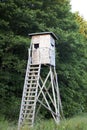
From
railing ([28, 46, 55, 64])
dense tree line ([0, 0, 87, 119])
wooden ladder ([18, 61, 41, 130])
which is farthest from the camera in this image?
dense tree line ([0, 0, 87, 119])

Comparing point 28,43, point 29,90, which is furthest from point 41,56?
point 28,43

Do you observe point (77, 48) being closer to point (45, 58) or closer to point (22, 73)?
point (22, 73)

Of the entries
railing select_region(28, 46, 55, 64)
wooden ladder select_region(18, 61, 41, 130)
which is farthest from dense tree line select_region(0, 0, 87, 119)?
railing select_region(28, 46, 55, 64)

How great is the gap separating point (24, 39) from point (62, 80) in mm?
5132

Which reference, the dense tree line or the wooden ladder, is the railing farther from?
the dense tree line

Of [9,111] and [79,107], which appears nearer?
[9,111]

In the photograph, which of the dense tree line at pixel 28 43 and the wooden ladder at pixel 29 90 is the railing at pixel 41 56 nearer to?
the wooden ladder at pixel 29 90

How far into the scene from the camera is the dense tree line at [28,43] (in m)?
17.9

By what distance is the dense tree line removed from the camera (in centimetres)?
1794

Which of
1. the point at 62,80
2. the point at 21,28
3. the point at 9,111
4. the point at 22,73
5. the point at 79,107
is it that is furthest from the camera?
the point at 79,107

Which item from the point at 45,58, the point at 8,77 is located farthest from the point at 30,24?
the point at 45,58

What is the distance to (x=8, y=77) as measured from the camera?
17.9 metres

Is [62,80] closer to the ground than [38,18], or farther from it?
closer to the ground

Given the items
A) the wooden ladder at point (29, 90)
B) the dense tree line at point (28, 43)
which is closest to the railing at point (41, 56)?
the wooden ladder at point (29, 90)
